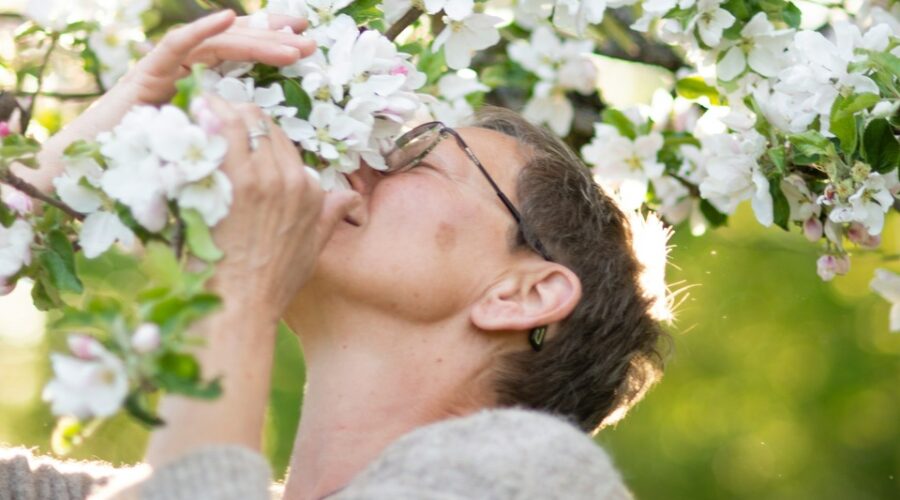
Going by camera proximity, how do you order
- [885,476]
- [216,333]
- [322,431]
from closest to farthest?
[216,333], [322,431], [885,476]

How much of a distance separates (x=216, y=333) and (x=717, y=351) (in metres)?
5.56

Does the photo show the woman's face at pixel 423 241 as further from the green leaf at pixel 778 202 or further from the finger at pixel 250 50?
the green leaf at pixel 778 202

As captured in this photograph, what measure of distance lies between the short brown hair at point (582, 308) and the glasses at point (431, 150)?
0.02m

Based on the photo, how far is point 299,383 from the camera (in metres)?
6.58

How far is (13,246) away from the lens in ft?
6.72

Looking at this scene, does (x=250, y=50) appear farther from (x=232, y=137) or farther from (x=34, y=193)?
(x=34, y=193)

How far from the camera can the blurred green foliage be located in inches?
266

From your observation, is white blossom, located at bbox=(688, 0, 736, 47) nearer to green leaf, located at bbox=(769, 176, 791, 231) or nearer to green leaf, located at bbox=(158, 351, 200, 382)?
green leaf, located at bbox=(769, 176, 791, 231)

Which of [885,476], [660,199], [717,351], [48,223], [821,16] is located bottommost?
[885,476]

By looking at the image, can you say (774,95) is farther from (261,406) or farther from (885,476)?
(885,476)

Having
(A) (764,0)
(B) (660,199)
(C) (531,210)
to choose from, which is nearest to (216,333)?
(C) (531,210)

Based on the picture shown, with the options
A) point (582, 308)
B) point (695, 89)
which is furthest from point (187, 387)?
point (695, 89)

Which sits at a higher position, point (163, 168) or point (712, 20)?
point (163, 168)

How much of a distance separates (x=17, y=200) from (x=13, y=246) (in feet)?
0.23
